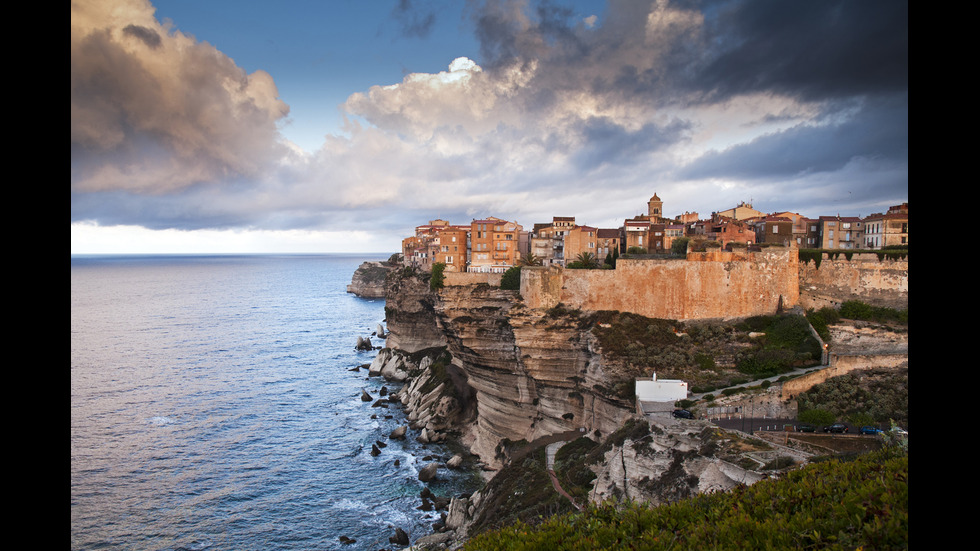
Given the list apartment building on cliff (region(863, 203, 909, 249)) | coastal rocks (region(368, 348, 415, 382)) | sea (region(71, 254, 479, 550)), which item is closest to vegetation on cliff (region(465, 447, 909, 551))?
sea (region(71, 254, 479, 550))

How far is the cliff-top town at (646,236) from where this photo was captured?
36969 mm

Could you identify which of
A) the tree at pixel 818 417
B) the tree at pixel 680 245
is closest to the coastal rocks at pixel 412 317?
the tree at pixel 680 245

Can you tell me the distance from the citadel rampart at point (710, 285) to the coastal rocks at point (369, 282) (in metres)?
94.0

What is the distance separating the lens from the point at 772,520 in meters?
6.59

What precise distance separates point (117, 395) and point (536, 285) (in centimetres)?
3861

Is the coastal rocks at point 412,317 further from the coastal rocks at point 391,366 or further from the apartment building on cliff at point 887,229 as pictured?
the apartment building on cliff at point 887,229

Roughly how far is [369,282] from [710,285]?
103 meters

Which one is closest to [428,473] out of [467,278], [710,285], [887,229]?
[467,278]

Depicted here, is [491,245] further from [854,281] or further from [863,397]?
[863,397]

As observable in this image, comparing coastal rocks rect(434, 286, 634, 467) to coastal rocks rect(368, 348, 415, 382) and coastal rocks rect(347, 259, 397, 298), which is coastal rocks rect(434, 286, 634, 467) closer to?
coastal rocks rect(368, 348, 415, 382)

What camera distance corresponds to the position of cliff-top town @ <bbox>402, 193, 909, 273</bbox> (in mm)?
36969

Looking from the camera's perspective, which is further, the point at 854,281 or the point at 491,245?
the point at 491,245
